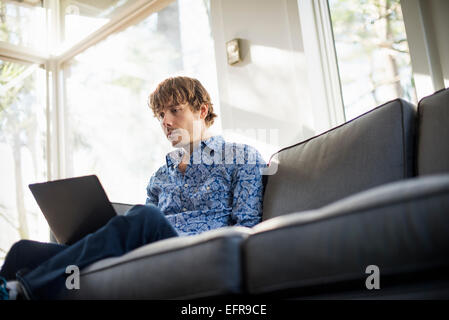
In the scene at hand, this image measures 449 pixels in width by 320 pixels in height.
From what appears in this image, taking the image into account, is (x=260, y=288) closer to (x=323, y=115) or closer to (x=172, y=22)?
(x=323, y=115)

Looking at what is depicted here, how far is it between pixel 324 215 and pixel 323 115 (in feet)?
4.61

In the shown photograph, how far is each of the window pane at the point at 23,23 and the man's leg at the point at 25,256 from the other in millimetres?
3256

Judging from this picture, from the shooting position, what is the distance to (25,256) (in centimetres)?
124

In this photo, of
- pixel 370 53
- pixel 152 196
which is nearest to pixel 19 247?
pixel 152 196

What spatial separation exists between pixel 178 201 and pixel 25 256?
668 millimetres

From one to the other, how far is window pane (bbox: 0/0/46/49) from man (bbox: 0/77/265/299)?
2.68m

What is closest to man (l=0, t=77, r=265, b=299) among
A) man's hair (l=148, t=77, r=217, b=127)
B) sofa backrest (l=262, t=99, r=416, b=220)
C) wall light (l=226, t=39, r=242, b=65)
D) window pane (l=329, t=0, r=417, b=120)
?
man's hair (l=148, t=77, r=217, b=127)

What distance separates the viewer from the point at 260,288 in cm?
93

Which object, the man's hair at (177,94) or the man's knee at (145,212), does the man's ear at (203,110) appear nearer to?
the man's hair at (177,94)

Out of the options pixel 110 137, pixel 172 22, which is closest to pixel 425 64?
pixel 172 22

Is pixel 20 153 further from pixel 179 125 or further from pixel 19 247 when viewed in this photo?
pixel 19 247

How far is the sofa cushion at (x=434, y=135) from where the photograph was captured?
47.7 inches

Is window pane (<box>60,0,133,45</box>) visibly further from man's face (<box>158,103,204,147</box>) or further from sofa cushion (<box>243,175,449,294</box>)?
sofa cushion (<box>243,175,449,294</box>)

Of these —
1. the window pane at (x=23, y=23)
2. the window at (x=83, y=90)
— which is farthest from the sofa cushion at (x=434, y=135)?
the window pane at (x=23, y=23)
